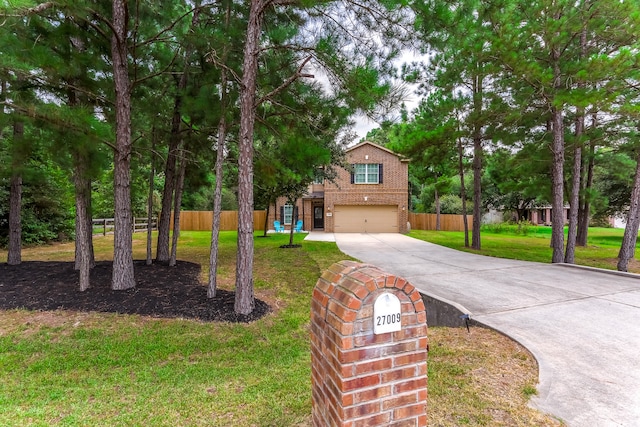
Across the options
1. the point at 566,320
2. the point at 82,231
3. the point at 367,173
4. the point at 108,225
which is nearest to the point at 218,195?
the point at 82,231

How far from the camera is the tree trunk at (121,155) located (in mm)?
5219

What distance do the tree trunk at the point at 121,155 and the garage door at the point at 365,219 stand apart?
1503 cm

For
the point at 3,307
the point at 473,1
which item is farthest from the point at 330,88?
the point at 3,307

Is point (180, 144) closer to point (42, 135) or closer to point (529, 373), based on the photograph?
point (42, 135)

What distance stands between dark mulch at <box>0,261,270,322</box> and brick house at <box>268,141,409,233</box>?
13720 millimetres

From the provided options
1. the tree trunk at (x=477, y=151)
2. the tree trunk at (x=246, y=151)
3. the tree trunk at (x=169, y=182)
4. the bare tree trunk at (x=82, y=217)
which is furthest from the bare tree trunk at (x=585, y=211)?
the bare tree trunk at (x=82, y=217)

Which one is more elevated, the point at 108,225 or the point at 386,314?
the point at 386,314

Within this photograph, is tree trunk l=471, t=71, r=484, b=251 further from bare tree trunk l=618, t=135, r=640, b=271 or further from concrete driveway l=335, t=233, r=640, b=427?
bare tree trunk l=618, t=135, r=640, b=271

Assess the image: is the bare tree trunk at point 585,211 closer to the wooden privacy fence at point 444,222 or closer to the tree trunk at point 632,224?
the tree trunk at point 632,224

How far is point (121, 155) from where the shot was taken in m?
5.22

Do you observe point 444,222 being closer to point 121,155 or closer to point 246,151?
point 246,151

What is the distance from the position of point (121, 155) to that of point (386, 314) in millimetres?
5357

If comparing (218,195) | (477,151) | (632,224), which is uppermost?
(477,151)

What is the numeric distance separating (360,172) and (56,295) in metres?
16.5
